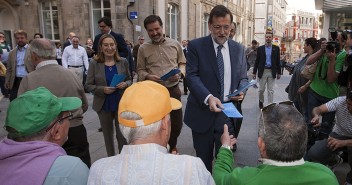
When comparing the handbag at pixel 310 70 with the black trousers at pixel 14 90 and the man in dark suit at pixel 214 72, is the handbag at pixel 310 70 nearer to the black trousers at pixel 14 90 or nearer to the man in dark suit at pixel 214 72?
the man in dark suit at pixel 214 72

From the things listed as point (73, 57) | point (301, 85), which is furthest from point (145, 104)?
point (73, 57)

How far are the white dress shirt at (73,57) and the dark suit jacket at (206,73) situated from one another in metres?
5.71

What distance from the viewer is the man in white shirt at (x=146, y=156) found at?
1.26 meters

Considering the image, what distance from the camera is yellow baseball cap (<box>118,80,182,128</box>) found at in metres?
1.35

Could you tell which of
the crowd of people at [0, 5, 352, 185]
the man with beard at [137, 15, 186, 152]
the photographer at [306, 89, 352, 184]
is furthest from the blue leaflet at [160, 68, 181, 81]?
the photographer at [306, 89, 352, 184]

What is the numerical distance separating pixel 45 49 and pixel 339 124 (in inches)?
130

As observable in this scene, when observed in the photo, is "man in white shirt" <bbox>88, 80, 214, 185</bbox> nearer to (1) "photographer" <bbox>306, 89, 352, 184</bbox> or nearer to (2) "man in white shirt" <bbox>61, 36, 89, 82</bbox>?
(1) "photographer" <bbox>306, 89, 352, 184</bbox>

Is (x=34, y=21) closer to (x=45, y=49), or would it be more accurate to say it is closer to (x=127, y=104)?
(x=45, y=49)

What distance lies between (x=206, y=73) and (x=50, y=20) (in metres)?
14.9

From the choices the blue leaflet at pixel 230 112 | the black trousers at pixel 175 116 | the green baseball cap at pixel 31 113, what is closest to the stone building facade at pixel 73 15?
the black trousers at pixel 175 116

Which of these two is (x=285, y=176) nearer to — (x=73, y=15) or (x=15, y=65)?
(x=15, y=65)

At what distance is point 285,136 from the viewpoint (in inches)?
56.0

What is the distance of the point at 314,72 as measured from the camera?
4.42 meters

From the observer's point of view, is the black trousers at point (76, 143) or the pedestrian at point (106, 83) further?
the pedestrian at point (106, 83)
